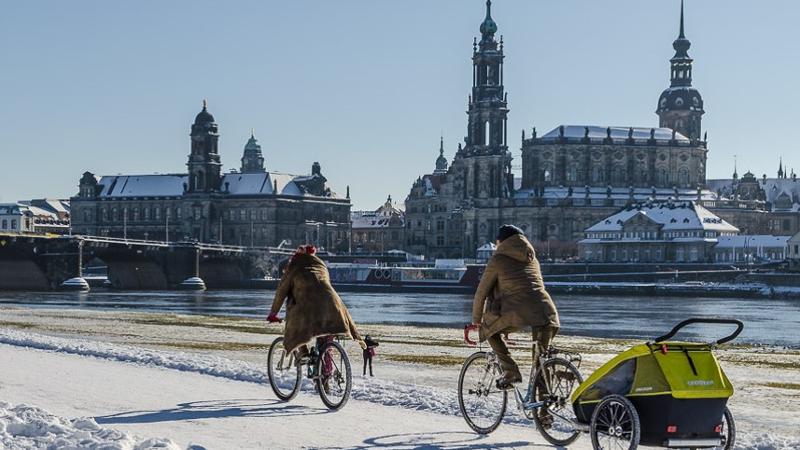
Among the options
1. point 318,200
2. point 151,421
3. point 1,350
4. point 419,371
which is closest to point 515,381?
point 151,421

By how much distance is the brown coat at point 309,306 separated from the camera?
40.8 ft

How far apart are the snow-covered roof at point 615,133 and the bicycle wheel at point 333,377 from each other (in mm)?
131069

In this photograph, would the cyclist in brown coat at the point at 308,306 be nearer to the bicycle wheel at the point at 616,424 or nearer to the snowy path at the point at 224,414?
the snowy path at the point at 224,414

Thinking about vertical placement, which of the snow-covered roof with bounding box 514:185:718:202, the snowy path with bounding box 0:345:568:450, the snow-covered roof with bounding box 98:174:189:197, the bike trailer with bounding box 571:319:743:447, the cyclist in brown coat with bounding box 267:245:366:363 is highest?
the snow-covered roof with bounding box 98:174:189:197

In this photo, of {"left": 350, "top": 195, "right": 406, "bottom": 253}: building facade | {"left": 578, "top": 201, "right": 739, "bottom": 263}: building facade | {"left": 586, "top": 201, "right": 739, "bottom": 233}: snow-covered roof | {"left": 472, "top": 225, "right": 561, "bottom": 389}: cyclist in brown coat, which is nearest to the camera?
{"left": 472, "top": 225, "right": 561, "bottom": 389}: cyclist in brown coat

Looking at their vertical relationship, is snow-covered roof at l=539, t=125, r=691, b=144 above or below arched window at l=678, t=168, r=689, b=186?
above

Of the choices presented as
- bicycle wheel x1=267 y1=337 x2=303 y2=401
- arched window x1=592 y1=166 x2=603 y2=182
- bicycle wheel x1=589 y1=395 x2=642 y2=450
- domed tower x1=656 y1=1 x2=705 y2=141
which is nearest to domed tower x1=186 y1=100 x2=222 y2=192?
arched window x1=592 y1=166 x2=603 y2=182

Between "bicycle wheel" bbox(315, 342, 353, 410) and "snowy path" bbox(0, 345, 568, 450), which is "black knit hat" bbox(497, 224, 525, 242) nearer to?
"snowy path" bbox(0, 345, 568, 450)

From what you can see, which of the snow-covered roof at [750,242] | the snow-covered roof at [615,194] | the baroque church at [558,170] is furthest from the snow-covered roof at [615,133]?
the snow-covered roof at [750,242]

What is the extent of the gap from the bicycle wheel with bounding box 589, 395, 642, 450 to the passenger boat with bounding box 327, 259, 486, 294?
9405 centimetres

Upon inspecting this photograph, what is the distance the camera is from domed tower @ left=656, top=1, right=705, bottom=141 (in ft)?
493

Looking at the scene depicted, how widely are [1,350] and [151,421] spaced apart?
8412 mm

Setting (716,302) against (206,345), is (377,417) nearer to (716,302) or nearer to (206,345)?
(206,345)

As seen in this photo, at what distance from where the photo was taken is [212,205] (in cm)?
15875
